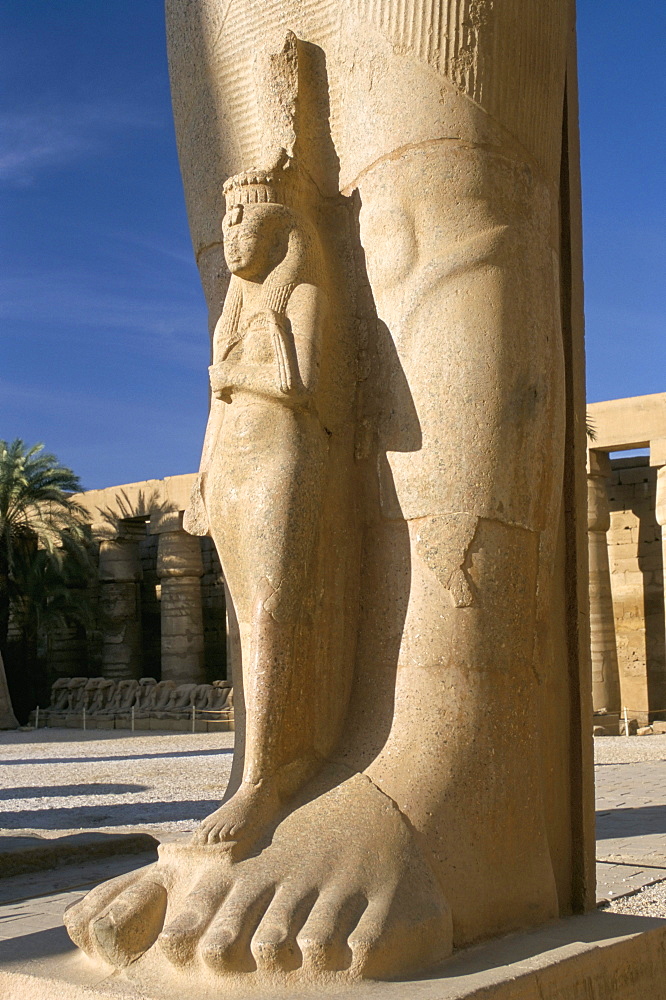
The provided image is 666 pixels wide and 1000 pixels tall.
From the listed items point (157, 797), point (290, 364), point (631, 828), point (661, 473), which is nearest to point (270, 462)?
point (290, 364)

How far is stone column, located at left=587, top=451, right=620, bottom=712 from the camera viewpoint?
16828 millimetres

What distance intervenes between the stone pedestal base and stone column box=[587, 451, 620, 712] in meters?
14.8

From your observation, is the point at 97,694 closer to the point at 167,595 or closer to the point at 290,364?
the point at 167,595

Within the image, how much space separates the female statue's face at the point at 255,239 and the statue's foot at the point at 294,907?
1.16 metres

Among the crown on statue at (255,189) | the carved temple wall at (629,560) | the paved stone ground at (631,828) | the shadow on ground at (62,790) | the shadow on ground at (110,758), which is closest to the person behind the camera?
the crown on statue at (255,189)

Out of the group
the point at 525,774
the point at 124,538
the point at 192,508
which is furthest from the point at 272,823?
the point at 124,538

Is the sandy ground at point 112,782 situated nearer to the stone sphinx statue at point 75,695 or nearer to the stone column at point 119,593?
the stone sphinx statue at point 75,695

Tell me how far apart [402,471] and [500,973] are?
1.04 metres

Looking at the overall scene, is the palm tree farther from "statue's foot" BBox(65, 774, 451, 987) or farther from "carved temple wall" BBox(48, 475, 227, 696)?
"statue's foot" BBox(65, 774, 451, 987)

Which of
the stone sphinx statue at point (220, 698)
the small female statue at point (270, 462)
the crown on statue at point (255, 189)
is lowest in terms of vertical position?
the stone sphinx statue at point (220, 698)

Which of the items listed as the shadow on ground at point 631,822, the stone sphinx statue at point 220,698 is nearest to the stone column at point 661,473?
the stone sphinx statue at point 220,698

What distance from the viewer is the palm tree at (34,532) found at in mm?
20750

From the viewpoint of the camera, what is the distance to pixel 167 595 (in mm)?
21719

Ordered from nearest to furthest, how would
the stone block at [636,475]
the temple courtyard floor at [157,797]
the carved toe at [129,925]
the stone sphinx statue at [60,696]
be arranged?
the carved toe at [129,925], the temple courtyard floor at [157,797], the stone block at [636,475], the stone sphinx statue at [60,696]
